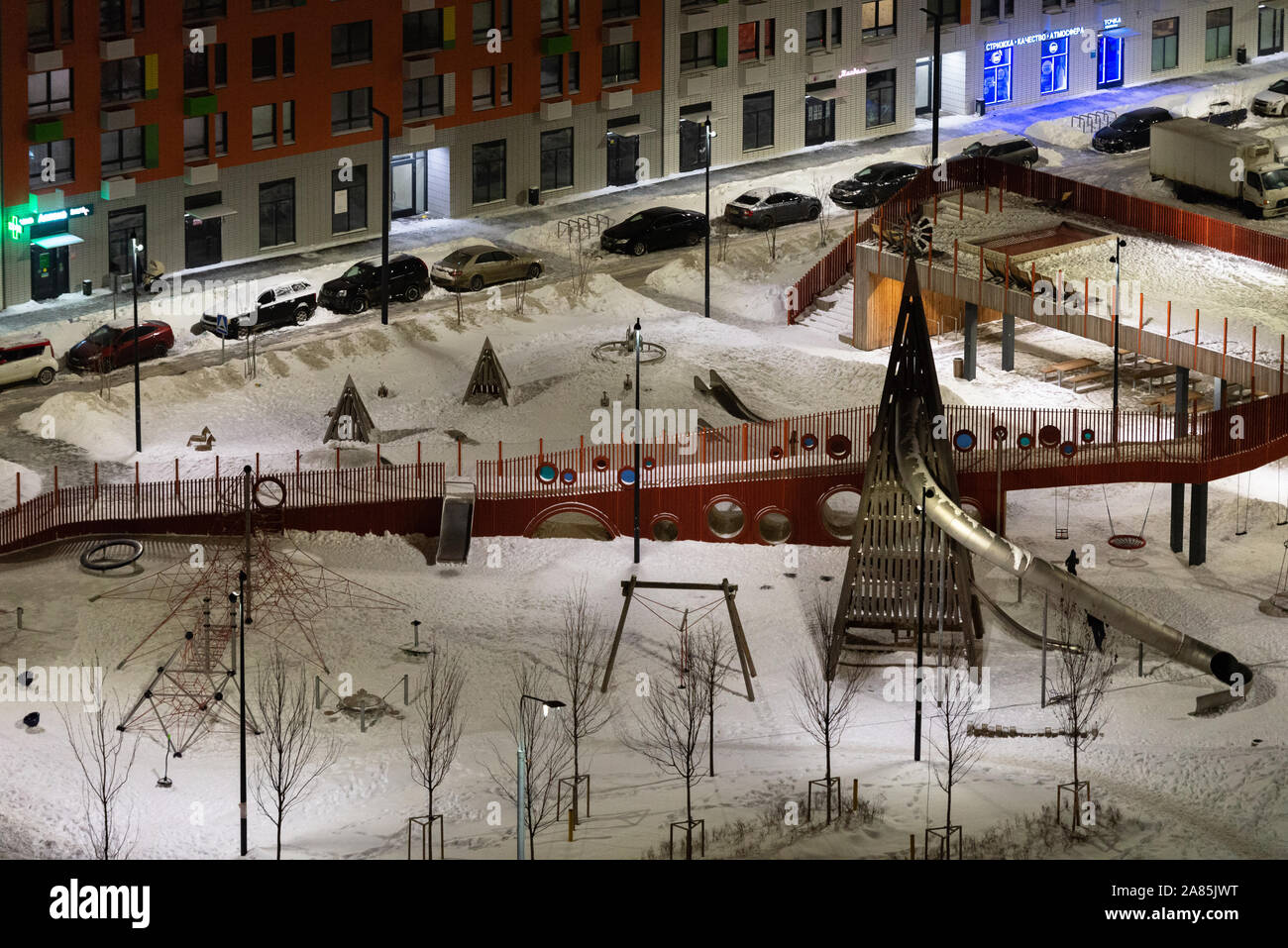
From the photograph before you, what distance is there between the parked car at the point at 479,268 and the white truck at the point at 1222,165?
2594cm

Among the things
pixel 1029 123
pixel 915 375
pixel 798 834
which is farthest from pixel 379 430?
pixel 1029 123

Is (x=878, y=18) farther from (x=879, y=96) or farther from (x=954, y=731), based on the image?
(x=954, y=731)

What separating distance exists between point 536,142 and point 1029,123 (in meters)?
22.4

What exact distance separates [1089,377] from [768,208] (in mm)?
19166

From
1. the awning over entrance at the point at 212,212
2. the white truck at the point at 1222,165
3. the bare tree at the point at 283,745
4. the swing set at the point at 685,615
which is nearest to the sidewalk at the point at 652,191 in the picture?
the awning over entrance at the point at 212,212

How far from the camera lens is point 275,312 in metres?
113

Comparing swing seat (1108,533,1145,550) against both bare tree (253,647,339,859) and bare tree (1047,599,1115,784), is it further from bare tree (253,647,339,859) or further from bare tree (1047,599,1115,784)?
bare tree (253,647,339,859)

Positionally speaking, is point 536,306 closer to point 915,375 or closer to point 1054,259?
point 1054,259

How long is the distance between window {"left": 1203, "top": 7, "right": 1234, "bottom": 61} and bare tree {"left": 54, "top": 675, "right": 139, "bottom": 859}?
74.0 meters

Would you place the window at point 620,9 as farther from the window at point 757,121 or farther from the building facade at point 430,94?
the window at point 757,121

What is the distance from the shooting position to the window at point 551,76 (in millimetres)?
126625

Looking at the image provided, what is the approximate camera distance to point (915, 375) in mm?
90000

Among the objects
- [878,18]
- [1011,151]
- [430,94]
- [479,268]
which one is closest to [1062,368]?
[1011,151]

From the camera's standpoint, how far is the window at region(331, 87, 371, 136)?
12181 cm
